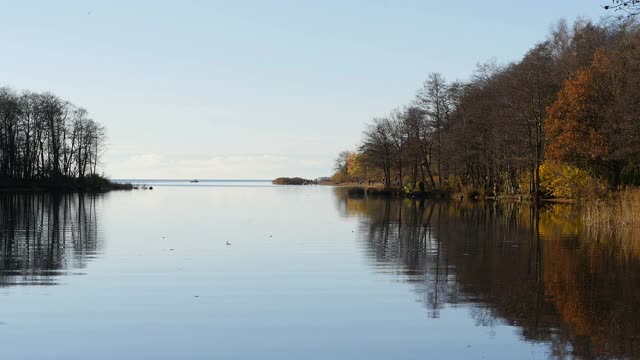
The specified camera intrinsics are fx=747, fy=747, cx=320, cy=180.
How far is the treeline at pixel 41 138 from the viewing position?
103m

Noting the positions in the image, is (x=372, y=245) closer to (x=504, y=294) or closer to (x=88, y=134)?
(x=504, y=294)

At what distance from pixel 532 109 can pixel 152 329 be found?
58.4 metres

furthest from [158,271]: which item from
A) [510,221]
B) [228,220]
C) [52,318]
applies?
[510,221]

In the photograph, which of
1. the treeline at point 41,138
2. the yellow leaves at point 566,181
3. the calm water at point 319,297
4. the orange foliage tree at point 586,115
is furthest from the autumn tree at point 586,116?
the treeline at point 41,138

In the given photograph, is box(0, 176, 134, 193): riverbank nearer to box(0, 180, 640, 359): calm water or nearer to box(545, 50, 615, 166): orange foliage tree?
box(545, 50, 615, 166): orange foliage tree

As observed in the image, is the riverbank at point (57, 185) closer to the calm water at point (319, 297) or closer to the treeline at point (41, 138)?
the treeline at point (41, 138)

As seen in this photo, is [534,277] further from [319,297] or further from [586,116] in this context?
[586,116]

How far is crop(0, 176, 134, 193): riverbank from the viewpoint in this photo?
340 feet

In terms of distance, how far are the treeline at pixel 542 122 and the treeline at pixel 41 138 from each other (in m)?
49.2

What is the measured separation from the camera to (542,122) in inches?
2584

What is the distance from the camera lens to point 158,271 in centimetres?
2094

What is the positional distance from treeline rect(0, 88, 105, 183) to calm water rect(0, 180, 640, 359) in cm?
7798

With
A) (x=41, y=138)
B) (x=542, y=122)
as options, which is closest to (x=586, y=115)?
(x=542, y=122)

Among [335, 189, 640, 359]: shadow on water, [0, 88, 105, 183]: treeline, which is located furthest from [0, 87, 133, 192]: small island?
[335, 189, 640, 359]: shadow on water
